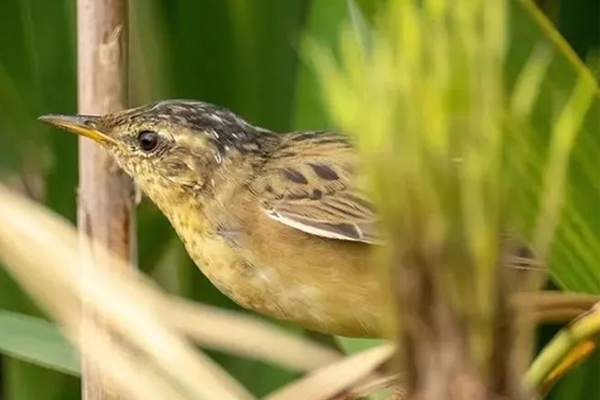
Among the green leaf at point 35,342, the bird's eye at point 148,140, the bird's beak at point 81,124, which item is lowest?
the green leaf at point 35,342

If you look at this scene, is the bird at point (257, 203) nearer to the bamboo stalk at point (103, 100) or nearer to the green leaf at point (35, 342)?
the bamboo stalk at point (103, 100)

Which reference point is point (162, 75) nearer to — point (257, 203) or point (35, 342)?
point (257, 203)

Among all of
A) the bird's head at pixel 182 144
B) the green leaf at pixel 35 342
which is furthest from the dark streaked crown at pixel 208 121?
the green leaf at pixel 35 342

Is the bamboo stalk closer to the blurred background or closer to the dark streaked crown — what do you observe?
the dark streaked crown

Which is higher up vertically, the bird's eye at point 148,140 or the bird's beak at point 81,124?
the bird's beak at point 81,124

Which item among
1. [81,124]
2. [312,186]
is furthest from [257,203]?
[81,124]

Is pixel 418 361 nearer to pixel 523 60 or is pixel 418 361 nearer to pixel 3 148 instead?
pixel 523 60
